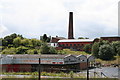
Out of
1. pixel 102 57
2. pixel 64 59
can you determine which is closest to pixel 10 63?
pixel 64 59

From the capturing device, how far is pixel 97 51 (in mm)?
31844

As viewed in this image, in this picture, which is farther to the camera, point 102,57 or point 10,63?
point 102,57

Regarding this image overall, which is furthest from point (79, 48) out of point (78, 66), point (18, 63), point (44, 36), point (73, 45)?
point (18, 63)

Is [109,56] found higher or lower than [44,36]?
lower

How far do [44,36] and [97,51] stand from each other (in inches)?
943

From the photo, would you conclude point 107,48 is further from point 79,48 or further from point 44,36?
point 44,36

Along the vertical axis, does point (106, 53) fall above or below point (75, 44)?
below

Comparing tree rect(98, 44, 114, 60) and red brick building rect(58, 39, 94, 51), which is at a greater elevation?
red brick building rect(58, 39, 94, 51)

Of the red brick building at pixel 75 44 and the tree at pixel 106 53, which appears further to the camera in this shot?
the red brick building at pixel 75 44

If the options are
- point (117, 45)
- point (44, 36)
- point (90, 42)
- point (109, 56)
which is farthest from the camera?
point (44, 36)

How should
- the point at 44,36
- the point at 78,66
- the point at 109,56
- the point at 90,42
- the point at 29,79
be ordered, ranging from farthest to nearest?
the point at 44,36 → the point at 90,42 → the point at 109,56 → the point at 78,66 → the point at 29,79

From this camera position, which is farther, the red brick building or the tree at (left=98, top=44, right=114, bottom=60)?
the red brick building

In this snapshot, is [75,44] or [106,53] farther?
[75,44]

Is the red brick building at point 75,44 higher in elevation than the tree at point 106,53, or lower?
Result: higher
